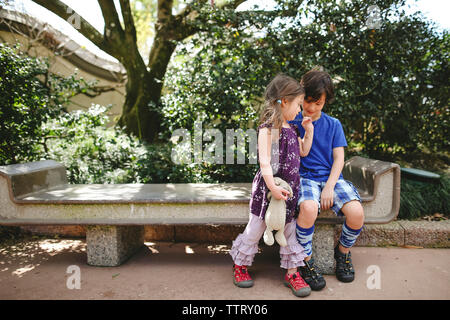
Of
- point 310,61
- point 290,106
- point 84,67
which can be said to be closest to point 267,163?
point 290,106

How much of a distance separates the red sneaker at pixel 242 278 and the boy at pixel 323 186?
0.41 meters

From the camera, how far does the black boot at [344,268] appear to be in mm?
2439

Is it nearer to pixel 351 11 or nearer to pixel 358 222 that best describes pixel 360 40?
pixel 351 11

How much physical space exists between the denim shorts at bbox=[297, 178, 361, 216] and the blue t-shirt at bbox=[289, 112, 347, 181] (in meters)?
0.08

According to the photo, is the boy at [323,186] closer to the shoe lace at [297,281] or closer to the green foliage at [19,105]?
the shoe lace at [297,281]

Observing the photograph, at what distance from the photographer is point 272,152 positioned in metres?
2.30

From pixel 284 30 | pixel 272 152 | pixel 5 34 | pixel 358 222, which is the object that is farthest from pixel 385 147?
pixel 5 34

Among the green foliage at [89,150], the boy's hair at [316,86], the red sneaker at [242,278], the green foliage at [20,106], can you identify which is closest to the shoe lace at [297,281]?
the red sneaker at [242,278]

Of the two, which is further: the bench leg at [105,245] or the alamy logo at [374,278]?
the bench leg at [105,245]

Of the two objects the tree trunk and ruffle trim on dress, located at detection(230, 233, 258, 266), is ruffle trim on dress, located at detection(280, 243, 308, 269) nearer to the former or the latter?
ruffle trim on dress, located at detection(230, 233, 258, 266)

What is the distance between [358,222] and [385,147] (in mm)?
2591

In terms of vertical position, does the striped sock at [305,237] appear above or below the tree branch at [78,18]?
below

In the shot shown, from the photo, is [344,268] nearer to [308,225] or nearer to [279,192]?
[308,225]

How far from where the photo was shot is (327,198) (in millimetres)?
2344
